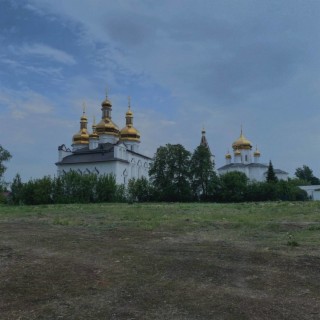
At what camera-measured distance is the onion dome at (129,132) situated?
84.8m

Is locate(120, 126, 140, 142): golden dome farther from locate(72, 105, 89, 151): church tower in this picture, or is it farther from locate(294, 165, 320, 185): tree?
locate(294, 165, 320, 185): tree

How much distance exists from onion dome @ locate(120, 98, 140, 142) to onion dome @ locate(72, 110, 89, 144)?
8.58 metres

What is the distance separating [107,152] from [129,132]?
8.90 m

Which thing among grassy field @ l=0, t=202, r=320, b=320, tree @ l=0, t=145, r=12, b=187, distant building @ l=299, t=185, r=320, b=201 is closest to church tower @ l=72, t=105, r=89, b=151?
tree @ l=0, t=145, r=12, b=187

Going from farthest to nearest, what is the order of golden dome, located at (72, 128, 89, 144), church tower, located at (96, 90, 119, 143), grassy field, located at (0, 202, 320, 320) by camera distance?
golden dome, located at (72, 128, 89, 144), church tower, located at (96, 90, 119, 143), grassy field, located at (0, 202, 320, 320)

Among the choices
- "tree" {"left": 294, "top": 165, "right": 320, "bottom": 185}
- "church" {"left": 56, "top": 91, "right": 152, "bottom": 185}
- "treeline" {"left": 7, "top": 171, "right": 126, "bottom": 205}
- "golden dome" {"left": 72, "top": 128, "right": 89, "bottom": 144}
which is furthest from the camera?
"tree" {"left": 294, "top": 165, "right": 320, "bottom": 185}

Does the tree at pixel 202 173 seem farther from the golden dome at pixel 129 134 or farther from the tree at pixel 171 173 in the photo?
the golden dome at pixel 129 134

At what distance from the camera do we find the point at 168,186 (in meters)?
65.9

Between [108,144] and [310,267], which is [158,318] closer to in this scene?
[310,267]

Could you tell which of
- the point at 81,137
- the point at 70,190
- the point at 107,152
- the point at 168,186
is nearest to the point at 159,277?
the point at 70,190

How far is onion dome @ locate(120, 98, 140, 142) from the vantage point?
8481 cm

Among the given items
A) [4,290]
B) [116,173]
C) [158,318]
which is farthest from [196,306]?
[116,173]

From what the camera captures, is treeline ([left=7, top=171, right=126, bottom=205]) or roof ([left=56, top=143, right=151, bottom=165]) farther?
roof ([left=56, top=143, right=151, bottom=165])

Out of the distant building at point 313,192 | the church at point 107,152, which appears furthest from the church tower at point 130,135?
the distant building at point 313,192
